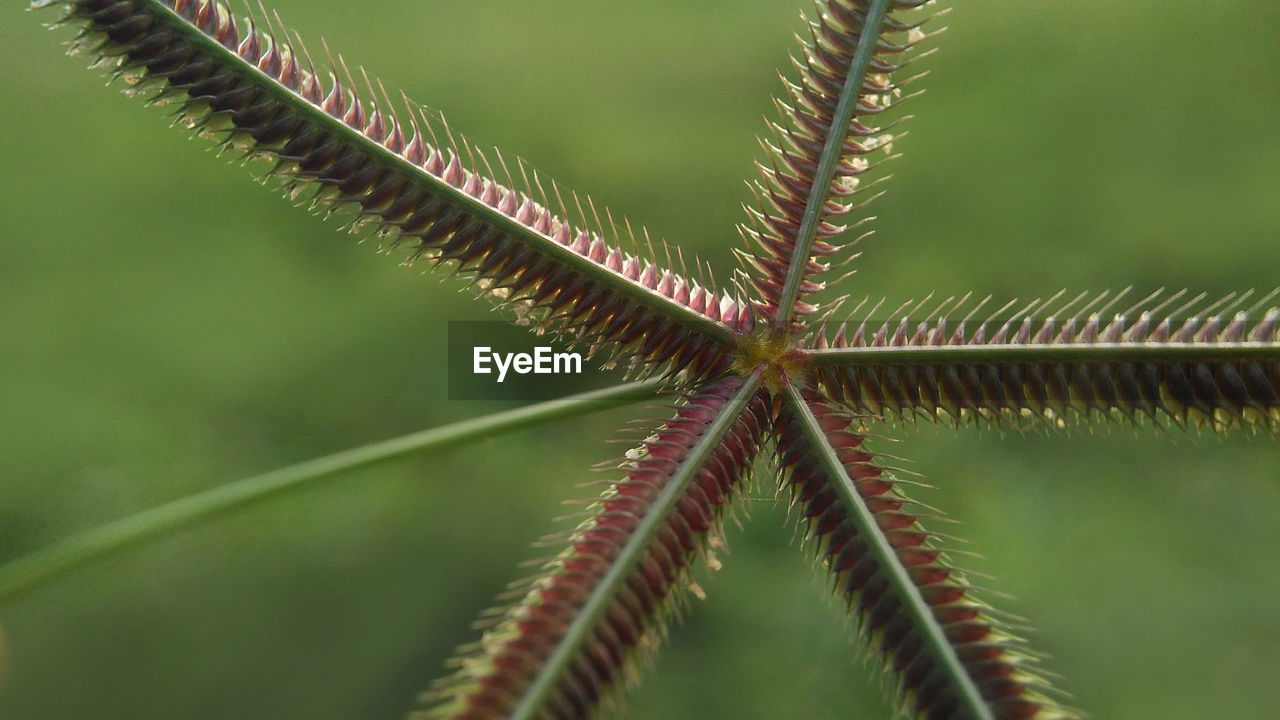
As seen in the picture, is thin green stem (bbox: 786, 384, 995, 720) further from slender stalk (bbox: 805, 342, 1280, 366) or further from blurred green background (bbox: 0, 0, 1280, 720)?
blurred green background (bbox: 0, 0, 1280, 720)

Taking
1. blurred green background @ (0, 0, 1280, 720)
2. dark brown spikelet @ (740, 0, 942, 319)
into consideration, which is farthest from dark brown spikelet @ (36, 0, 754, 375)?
blurred green background @ (0, 0, 1280, 720)

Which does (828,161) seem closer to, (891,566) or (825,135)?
(825,135)

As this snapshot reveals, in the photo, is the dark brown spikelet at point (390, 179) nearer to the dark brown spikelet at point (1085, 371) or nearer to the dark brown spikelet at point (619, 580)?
the dark brown spikelet at point (619, 580)

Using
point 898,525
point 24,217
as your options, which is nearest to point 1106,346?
point 898,525

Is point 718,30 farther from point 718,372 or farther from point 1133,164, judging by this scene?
point 718,372

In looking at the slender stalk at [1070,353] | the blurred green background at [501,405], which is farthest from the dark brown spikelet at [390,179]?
the blurred green background at [501,405]

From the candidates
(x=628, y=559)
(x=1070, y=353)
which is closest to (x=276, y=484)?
(x=628, y=559)
